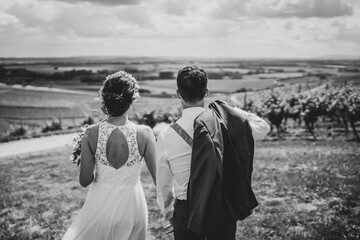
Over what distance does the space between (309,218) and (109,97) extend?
435 cm

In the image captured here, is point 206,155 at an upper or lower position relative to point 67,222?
upper

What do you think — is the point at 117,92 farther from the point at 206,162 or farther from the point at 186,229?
the point at 186,229

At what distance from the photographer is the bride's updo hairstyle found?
307 cm

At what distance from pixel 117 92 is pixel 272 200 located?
4.99 m

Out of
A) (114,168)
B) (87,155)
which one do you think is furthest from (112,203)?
(87,155)

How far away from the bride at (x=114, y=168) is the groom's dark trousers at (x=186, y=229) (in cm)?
52

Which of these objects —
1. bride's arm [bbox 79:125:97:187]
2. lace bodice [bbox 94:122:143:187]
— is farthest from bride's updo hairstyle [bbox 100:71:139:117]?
bride's arm [bbox 79:125:97:187]

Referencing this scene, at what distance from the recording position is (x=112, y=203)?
3195mm

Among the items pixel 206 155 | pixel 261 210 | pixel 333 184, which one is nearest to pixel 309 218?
pixel 261 210

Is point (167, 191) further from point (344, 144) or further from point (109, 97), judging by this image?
point (344, 144)

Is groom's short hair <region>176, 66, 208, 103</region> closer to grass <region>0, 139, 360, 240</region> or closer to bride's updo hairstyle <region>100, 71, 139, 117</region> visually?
bride's updo hairstyle <region>100, 71, 139, 117</region>

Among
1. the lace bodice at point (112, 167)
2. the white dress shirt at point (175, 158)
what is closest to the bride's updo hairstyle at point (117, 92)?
the lace bodice at point (112, 167)

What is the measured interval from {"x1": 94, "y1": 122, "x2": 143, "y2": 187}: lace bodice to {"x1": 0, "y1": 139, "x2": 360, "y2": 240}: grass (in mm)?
2602

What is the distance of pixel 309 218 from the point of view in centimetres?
577
